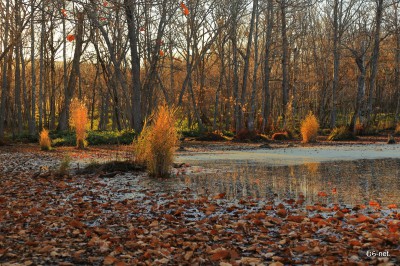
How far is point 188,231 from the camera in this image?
4.37 meters

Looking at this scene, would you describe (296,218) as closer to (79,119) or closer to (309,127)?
(79,119)

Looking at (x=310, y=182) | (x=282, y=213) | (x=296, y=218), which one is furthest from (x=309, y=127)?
(x=296, y=218)

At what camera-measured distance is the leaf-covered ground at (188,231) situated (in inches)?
140

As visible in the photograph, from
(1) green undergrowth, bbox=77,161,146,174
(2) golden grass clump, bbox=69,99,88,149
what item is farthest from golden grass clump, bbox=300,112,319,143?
(1) green undergrowth, bbox=77,161,146,174

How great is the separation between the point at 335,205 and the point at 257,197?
1173mm

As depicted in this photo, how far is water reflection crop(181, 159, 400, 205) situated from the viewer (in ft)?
20.6

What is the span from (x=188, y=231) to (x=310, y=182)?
3865 mm

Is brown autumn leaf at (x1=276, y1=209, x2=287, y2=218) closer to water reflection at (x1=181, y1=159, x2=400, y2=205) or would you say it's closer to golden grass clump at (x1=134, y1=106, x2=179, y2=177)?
water reflection at (x1=181, y1=159, x2=400, y2=205)

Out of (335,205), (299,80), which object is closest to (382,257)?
(335,205)

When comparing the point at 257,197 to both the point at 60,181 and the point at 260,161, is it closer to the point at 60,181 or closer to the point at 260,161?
the point at 60,181

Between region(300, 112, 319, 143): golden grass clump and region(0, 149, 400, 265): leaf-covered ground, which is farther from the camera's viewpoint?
region(300, 112, 319, 143): golden grass clump

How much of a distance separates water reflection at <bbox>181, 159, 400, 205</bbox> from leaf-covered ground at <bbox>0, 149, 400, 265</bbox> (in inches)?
23.2

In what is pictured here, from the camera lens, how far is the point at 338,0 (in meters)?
26.8

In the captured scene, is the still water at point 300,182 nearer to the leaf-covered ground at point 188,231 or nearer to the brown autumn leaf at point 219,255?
the leaf-covered ground at point 188,231
